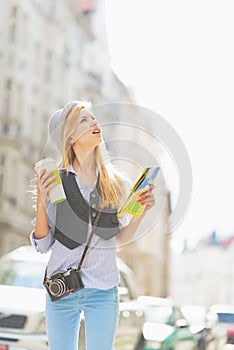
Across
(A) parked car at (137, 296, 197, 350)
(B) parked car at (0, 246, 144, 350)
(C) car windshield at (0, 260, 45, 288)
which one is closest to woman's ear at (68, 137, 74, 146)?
(B) parked car at (0, 246, 144, 350)

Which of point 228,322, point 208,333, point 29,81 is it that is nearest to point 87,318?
point 208,333

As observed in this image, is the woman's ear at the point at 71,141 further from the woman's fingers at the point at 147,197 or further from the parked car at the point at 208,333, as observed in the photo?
the parked car at the point at 208,333

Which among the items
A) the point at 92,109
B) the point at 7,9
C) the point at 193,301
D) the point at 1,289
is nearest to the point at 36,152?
the point at 7,9

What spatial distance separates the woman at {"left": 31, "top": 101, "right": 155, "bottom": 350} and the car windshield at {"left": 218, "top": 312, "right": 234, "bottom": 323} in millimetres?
4568

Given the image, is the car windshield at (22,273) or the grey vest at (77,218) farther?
the car windshield at (22,273)

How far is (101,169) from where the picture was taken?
2.54m

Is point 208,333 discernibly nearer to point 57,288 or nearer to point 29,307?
point 29,307

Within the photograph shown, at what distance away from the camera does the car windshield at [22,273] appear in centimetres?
608

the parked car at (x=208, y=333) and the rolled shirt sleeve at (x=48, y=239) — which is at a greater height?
the rolled shirt sleeve at (x=48, y=239)

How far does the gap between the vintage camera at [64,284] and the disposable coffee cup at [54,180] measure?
→ 0.20m

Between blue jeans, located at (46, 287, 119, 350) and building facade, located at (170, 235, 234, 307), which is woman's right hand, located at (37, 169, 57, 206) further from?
building facade, located at (170, 235, 234, 307)

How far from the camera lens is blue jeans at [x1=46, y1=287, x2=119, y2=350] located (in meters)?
2.36

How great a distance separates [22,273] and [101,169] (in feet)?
12.6

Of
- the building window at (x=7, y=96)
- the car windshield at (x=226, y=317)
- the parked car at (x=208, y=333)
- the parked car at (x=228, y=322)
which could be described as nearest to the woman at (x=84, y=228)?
the parked car at (x=208, y=333)
